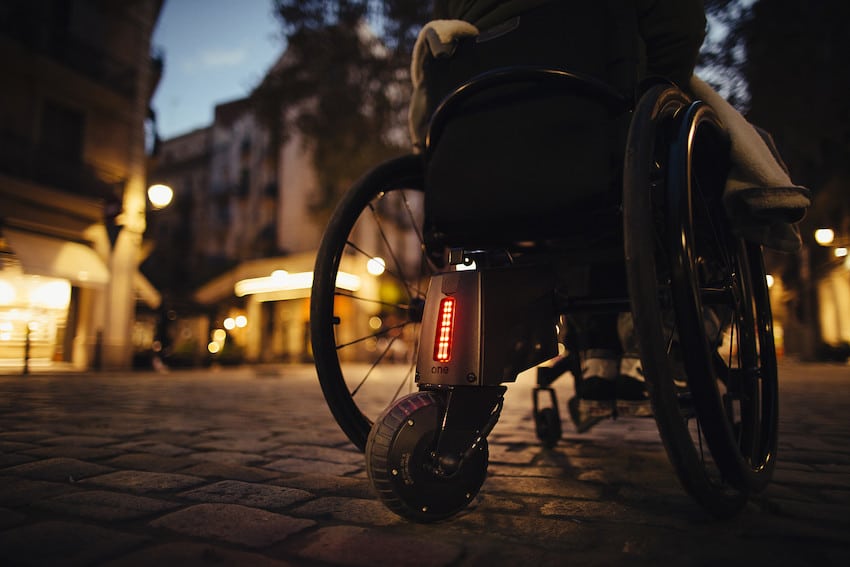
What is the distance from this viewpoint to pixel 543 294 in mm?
1500

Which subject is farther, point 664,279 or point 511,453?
point 511,453

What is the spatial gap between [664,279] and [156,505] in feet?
5.62

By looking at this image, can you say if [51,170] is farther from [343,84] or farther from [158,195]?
[343,84]

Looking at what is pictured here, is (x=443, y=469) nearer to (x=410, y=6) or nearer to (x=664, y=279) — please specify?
(x=664, y=279)

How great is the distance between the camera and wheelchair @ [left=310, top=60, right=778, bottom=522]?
1.19 meters

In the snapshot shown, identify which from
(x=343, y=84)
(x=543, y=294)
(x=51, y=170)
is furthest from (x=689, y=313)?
(x=51, y=170)

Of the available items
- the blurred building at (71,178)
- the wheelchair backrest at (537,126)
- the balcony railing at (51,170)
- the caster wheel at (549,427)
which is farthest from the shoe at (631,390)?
the balcony railing at (51,170)

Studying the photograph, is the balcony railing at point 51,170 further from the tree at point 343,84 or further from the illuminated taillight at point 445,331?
the illuminated taillight at point 445,331

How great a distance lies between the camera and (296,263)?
26828mm

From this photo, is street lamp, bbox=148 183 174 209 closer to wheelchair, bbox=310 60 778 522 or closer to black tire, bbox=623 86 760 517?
wheelchair, bbox=310 60 778 522

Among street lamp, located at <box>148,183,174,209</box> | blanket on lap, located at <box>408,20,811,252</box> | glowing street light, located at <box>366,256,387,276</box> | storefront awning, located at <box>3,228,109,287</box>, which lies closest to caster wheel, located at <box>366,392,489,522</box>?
glowing street light, located at <box>366,256,387,276</box>

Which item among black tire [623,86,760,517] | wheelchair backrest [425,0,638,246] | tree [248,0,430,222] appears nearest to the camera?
black tire [623,86,760,517]

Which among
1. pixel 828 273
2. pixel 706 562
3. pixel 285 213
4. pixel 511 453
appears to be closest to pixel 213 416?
pixel 511 453

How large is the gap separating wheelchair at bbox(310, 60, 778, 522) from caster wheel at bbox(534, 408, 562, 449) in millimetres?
924
